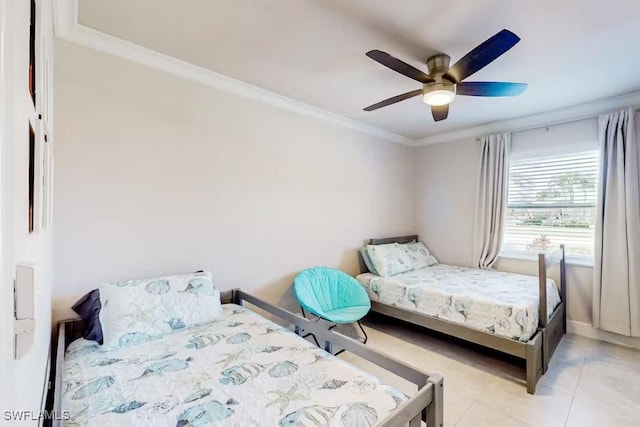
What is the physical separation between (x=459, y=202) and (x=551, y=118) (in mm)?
1339

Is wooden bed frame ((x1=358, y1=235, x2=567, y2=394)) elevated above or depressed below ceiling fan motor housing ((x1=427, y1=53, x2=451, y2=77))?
below

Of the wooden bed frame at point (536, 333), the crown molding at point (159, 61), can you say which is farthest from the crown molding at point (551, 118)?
the crown molding at point (159, 61)

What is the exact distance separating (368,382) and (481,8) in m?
2.01

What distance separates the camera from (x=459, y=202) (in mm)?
4059

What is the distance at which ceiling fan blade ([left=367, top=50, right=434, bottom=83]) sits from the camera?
5.49 ft

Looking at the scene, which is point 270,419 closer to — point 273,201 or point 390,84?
point 273,201

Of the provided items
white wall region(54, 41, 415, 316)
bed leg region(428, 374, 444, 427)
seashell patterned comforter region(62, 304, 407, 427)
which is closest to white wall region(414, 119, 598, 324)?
white wall region(54, 41, 415, 316)

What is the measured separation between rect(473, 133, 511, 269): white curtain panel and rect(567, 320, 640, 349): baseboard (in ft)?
3.15

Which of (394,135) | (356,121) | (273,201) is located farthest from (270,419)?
(394,135)

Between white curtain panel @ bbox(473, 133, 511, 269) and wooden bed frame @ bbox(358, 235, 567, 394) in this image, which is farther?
white curtain panel @ bbox(473, 133, 511, 269)

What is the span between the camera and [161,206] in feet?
7.10

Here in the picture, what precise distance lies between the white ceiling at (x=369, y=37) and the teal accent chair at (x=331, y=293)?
1.75 metres

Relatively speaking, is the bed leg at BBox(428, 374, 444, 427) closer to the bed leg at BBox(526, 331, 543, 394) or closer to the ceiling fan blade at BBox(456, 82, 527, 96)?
the bed leg at BBox(526, 331, 543, 394)

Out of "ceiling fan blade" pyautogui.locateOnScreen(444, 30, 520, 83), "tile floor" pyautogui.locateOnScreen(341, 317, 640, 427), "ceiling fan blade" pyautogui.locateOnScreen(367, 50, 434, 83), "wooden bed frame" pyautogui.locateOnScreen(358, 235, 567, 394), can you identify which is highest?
"ceiling fan blade" pyautogui.locateOnScreen(444, 30, 520, 83)
